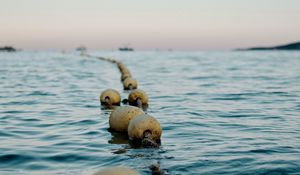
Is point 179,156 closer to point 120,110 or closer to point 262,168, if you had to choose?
point 262,168

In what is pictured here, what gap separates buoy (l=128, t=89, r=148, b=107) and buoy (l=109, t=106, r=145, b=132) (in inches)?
211

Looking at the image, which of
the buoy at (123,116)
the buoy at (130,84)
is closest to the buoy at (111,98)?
the buoy at (123,116)

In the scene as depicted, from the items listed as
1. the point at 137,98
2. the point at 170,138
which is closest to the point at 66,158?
the point at 170,138

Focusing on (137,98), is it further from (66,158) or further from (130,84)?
(66,158)

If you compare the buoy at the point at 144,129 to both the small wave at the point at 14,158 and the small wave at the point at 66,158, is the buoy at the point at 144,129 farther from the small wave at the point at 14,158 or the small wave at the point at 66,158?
the small wave at the point at 14,158

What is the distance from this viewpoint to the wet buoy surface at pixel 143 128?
10633 millimetres

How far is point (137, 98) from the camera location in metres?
18.6

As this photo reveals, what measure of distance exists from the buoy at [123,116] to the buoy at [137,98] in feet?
17.6

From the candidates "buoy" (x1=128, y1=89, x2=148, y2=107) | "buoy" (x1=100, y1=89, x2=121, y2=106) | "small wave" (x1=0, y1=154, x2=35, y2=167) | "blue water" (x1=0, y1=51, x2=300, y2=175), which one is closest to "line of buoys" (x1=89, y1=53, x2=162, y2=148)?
"blue water" (x1=0, y1=51, x2=300, y2=175)

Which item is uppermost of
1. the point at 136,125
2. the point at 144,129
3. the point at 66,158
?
the point at 136,125

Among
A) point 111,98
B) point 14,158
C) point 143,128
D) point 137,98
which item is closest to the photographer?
point 14,158

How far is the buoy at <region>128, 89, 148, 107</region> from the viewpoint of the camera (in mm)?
18234

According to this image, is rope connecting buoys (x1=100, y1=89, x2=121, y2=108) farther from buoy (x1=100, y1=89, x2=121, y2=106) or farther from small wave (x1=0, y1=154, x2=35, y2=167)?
small wave (x1=0, y1=154, x2=35, y2=167)

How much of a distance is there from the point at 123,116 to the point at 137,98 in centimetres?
634
